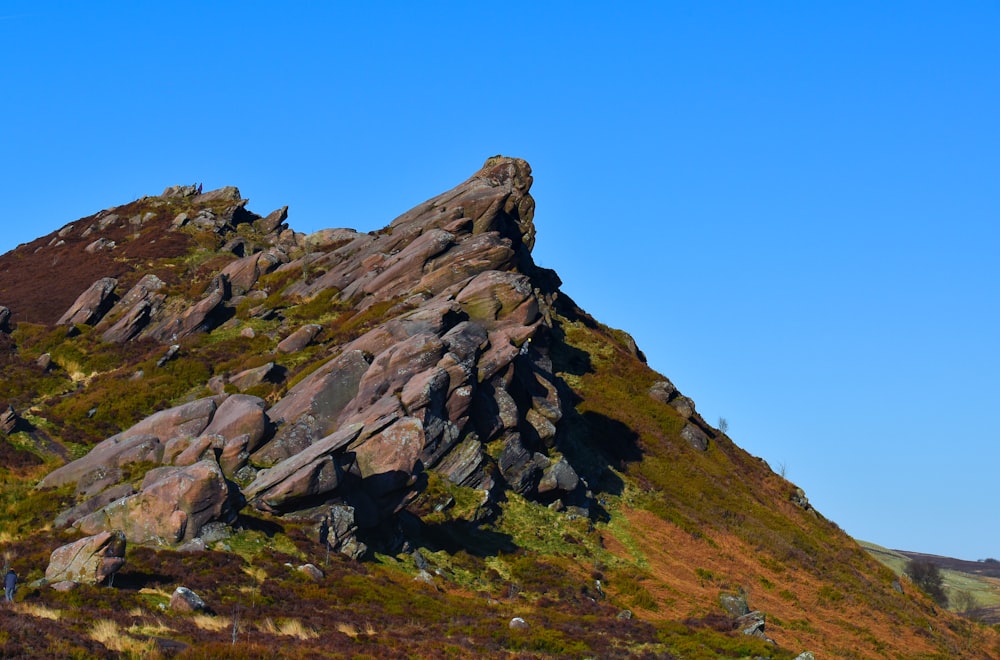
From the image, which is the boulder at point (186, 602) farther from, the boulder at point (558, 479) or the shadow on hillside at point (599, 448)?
the shadow on hillside at point (599, 448)

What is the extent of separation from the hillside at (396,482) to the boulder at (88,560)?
5.1 inches

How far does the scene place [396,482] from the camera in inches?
1949

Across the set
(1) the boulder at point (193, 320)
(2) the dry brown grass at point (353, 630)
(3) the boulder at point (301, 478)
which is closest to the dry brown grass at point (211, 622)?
(2) the dry brown grass at point (353, 630)

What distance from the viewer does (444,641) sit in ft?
117

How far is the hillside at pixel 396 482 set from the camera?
3847 centimetres

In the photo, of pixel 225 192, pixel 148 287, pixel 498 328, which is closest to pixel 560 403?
pixel 498 328

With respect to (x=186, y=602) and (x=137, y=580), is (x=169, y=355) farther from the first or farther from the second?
(x=186, y=602)

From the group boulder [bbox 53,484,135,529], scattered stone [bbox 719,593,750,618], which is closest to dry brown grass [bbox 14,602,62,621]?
boulder [bbox 53,484,135,529]

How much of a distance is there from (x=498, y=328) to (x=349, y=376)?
1318cm

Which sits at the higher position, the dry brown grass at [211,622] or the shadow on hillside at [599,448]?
the shadow on hillside at [599,448]

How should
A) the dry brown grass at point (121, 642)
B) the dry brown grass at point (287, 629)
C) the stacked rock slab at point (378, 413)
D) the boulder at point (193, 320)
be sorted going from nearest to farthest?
the dry brown grass at point (121, 642) → the dry brown grass at point (287, 629) → the stacked rock slab at point (378, 413) → the boulder at point (193, 320)

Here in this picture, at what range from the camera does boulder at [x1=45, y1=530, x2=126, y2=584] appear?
122 ft

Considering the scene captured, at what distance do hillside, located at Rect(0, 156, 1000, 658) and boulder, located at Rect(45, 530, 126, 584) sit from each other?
131 mm

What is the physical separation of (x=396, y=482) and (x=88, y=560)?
1569 cm
